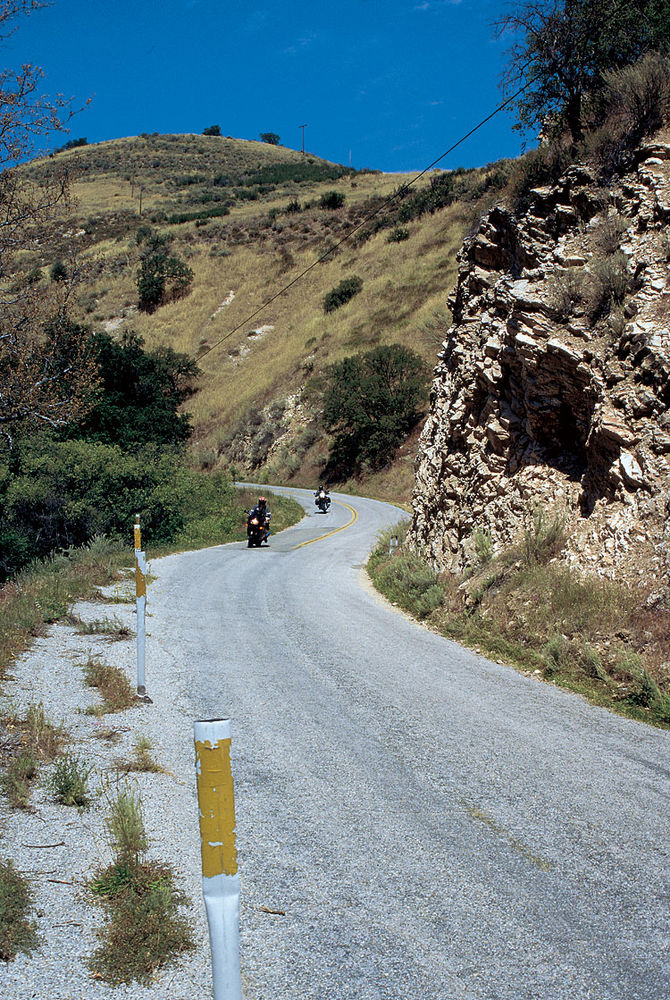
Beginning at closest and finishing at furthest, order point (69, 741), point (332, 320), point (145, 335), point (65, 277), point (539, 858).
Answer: point (539, 858) < point (69, 741) < point (65, 277) < point (332, 320) < point (145, 335)

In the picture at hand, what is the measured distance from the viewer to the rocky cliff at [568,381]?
32.1 feet

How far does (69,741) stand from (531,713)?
4225 mm

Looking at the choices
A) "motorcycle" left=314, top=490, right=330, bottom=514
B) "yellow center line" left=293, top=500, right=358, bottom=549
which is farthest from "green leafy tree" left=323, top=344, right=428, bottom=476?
"motorcycle" left=314, top=490, right=330, bottom=514

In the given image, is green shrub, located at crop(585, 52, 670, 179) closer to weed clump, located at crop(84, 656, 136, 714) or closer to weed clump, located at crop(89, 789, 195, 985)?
weed clump, located at crop(84, 656, 136, 714)

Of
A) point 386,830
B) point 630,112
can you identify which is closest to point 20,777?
point 386,830

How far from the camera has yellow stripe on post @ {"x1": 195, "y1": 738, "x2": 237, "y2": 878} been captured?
7.52ft

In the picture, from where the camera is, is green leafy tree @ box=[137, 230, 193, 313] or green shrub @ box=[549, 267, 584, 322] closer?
green shrub @ box=[549, 267, 584, 322]

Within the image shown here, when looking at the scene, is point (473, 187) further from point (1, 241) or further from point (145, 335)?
point (1, 241)

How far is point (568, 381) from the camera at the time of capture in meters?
11.7

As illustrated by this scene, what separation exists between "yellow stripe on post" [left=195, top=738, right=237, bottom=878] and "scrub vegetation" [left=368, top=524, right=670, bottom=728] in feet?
18.8

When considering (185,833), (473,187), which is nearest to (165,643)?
(185,833)

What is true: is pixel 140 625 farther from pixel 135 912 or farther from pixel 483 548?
pixel 483 548

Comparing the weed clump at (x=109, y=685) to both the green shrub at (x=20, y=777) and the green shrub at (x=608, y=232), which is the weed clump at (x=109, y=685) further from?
the green shrub at (x=608, y=232)

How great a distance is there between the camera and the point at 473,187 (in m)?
65.2
